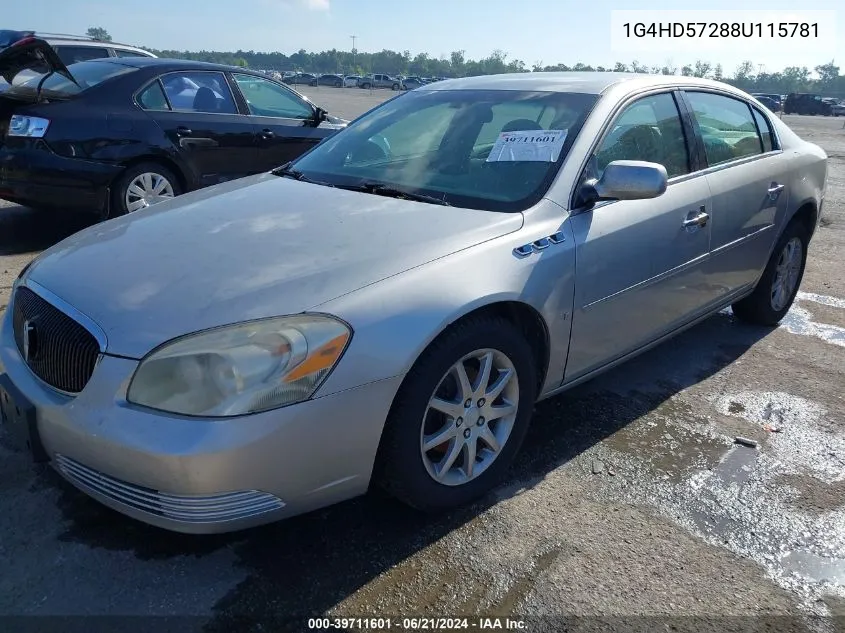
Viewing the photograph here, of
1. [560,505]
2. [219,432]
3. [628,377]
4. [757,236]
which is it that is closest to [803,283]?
[757,236]

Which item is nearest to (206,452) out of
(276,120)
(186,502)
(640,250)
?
(186,502)

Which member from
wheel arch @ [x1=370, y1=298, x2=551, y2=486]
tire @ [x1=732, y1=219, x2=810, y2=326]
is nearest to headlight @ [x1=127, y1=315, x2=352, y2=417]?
wheel arch @ [x1=370, y1=298, x2=551, y2=486]

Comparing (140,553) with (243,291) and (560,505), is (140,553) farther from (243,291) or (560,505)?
(560,505)

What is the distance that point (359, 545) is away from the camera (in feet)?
7.91

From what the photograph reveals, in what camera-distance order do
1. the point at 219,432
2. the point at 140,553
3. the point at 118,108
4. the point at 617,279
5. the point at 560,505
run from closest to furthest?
the point at 219,432
the point at 140,553
the point at 560,505
the point at 617,279
the point at 118,108

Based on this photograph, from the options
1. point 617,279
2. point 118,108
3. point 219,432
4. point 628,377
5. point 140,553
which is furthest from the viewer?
point 118,108

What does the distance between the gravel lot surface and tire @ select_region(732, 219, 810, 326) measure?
127 centimetres

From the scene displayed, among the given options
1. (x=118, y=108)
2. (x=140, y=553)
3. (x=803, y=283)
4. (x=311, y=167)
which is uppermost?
(x=118, y=108)

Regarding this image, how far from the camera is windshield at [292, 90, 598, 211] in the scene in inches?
115

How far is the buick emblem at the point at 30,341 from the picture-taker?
2.31m

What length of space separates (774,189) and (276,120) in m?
4.48

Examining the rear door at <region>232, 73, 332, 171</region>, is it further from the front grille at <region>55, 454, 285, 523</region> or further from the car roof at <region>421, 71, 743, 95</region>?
the front grille at <region>55, 454, 285, 523</region>

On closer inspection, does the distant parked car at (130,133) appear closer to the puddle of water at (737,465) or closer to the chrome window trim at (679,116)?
the chrome window trim at (679,116)

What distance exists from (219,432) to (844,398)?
3.34 meters
